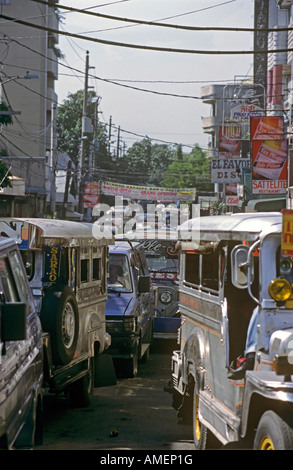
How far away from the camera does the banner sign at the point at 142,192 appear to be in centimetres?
6050

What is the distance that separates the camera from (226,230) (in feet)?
24.1

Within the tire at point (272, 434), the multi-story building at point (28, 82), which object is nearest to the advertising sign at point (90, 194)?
the multi-story building at point (28, 82)

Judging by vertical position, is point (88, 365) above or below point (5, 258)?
below

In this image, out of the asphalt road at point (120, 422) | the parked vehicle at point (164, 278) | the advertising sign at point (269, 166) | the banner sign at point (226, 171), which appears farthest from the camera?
the banner sign at point (226, 171)

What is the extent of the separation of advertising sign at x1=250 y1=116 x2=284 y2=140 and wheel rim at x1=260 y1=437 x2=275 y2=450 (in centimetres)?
2163

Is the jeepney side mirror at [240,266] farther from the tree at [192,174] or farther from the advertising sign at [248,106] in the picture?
the tree at [192,174]

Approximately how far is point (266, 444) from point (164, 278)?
12627 mm

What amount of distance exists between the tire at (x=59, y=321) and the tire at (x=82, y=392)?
1194 mm

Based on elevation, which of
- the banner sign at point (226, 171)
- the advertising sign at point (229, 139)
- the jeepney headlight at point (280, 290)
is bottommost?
the jeepney headlight at point (280, 290)

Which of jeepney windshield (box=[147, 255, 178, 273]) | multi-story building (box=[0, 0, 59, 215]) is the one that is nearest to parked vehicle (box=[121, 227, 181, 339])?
jeepney windshield (box=[147, 255, 178, 273])
